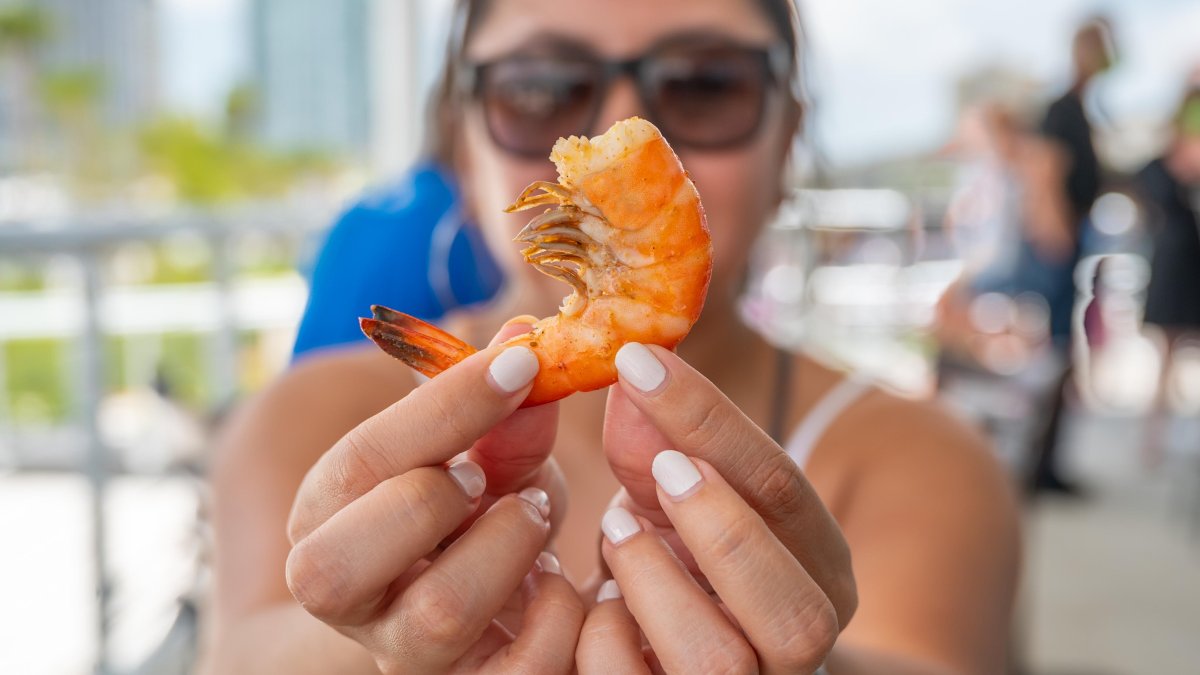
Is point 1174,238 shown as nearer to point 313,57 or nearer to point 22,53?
point 313,57

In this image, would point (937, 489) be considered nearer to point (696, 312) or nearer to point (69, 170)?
point (696, 312)

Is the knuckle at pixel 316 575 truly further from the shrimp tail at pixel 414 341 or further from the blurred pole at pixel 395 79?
the blurred pole at pixel 395 79

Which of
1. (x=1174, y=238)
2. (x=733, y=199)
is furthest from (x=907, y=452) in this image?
(x=1174, y=238)

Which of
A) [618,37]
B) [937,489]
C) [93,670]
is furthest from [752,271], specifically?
[93,670]

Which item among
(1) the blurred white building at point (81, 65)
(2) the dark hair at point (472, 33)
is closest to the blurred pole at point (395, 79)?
(2) the dark hair at point (472, 33)

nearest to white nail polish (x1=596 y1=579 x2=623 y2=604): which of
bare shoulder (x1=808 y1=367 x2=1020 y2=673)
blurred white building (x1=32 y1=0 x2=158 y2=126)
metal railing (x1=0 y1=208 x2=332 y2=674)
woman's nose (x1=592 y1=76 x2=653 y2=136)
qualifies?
bare shoulder (x1=808 y1=367 x2=1020 y2=673)
